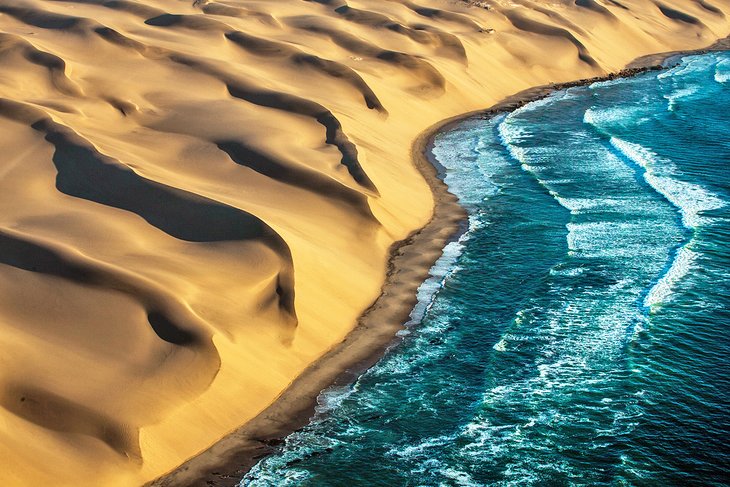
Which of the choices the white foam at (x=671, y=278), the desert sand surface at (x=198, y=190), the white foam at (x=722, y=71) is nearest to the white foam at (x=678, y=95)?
the white foam at (x=722, y=71)

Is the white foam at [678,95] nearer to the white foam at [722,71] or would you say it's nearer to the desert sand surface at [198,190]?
the white foam at [722,71]

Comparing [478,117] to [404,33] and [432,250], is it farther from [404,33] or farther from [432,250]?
[432,250]

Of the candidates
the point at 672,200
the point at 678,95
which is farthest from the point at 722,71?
the point at 672,200

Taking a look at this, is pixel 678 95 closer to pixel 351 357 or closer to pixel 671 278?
pixel 671 278

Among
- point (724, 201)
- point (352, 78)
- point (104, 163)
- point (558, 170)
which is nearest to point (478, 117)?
point (352, 78)

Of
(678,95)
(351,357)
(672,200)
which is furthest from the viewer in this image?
(678,95)

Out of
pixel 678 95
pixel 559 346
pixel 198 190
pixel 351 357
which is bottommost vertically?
pixel 198 190

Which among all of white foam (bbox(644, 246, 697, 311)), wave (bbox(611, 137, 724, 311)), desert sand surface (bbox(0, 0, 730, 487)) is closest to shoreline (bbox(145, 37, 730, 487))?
desert sand surface (bbox(0, 0, 730, 487))
